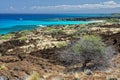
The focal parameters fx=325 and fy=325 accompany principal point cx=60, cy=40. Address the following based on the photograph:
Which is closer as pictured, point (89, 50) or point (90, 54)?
point (90, 54)

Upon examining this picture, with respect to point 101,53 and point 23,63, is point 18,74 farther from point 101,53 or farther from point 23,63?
point 101,53

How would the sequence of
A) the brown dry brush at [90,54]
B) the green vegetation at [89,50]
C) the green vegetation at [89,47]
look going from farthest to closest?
the green vegetation at [89,47] < the green vegetation at [89,50] < the brown dry brush at [90,54]

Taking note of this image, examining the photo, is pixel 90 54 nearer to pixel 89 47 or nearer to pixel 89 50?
pixel 89 50

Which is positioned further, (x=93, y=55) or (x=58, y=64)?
(x=58, y=64)

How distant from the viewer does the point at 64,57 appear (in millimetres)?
32406

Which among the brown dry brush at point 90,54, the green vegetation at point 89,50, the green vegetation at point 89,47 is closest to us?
the brown dry brush at point 90,54

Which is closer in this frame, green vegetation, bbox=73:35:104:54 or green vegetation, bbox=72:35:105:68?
green vegetation, bbox=72:35:105:68

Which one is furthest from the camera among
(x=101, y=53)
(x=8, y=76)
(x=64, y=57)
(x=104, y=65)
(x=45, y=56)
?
(x=45, y=56)

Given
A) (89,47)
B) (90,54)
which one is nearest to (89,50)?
(89,47)

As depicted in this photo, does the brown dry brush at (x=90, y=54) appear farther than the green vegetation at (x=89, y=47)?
No

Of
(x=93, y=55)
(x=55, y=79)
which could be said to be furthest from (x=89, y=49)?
(x=55, y=79)

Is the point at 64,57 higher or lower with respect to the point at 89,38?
lower

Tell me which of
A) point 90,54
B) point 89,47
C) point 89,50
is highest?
point 89,47

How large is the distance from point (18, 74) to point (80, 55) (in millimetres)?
9247
